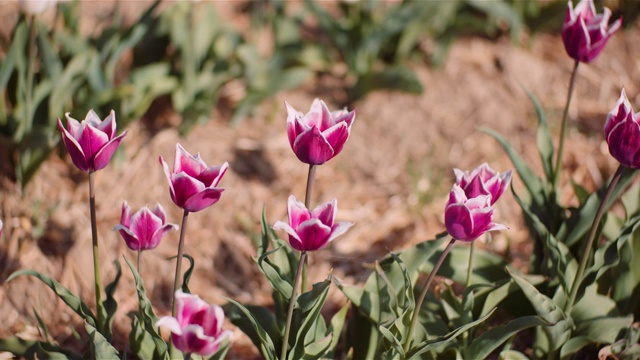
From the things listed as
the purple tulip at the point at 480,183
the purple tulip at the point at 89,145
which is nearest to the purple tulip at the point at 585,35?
the purple tulip at the point at 480,183

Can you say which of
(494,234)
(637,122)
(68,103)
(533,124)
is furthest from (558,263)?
(68,103)

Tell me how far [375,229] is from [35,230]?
1.12 meters

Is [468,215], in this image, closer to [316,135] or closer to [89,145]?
[316,135]

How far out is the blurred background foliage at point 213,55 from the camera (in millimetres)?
2586

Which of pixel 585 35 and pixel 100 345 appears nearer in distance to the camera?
pixel 100 345

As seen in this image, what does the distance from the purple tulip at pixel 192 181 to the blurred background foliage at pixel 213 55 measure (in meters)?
1.10

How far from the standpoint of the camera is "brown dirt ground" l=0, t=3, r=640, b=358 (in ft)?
8.07

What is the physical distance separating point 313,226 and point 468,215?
280 mm

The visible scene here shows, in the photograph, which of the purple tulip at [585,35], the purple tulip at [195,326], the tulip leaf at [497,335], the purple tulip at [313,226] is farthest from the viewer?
the purple tulip at [585,35]

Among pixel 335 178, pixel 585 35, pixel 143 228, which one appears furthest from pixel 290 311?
pixel 335 178

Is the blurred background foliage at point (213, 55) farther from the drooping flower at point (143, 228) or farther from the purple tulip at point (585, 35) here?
the purple tulip at point (585, 35)

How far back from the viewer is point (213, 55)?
3.09 metres

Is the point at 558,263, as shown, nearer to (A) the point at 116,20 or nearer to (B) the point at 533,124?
(B) the point at 533,124

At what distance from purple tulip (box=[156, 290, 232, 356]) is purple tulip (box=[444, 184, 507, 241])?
45cm
